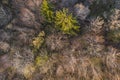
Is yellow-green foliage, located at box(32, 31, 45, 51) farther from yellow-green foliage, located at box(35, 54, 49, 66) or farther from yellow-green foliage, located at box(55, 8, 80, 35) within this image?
yellow-green foliage, located at box(55, 8, 80, 35)

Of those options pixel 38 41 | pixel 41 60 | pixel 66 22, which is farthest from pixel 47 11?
pixel 41 60

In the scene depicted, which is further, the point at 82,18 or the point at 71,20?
the point at 82,18

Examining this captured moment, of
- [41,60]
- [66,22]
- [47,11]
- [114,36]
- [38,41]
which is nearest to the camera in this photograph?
[66,22]

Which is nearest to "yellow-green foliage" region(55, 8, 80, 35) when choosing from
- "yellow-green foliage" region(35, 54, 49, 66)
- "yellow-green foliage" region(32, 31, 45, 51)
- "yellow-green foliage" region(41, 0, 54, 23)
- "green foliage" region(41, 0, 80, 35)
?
"green foliage" region(41, 0, 80, 35)

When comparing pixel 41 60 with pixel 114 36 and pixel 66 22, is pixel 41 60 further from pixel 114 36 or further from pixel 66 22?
pixel 114 36

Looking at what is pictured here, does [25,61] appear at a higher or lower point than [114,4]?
lower

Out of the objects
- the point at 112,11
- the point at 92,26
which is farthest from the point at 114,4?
the point at 92,26

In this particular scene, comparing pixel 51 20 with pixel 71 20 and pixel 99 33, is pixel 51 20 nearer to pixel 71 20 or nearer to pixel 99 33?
pixel 71 20
